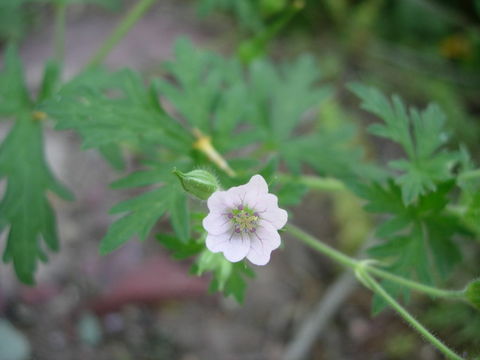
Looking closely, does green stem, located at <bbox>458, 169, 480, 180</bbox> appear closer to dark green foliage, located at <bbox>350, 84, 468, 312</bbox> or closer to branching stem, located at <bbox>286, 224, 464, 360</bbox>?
dark green foliage, located at <bbox>350, 84, 468, 312</bbox>

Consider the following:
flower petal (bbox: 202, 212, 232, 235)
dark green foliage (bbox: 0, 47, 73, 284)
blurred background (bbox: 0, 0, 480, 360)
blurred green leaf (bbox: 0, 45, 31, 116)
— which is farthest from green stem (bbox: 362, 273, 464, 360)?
blurred green leaf (bbox: 0, 45, 31, 116)

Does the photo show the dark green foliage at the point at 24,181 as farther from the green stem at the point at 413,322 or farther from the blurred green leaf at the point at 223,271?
the green stem at the point at 413,322

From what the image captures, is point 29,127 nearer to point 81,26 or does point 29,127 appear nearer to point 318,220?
point 318,220

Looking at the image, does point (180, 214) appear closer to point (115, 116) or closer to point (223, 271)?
point (223, 271)

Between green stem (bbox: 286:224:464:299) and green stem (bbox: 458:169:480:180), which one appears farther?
green stem (bbox: 458:169:480:180)

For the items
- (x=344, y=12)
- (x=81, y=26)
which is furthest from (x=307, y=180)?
(x=81, y=26)
